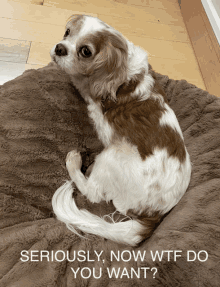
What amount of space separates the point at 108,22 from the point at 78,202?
214cm

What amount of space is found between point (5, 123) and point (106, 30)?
852 mm

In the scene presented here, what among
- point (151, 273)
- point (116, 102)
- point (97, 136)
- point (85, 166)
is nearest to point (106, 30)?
point (116, 102)

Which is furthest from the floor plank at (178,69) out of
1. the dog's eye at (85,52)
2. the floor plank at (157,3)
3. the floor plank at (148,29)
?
the dog's eye at (85,52)

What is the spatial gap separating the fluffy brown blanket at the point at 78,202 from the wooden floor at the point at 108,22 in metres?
0.72

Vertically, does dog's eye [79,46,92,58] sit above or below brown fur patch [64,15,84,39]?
below

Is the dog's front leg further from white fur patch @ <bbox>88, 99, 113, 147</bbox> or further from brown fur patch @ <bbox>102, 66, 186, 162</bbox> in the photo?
brown fur patch @ <bbox>102, 66, 186, 162</bbox>

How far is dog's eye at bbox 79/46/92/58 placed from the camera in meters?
1.43

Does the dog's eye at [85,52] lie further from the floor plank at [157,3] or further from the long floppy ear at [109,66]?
the floor plank at [157,3]

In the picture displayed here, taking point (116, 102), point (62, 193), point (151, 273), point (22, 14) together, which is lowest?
point (62, 193)

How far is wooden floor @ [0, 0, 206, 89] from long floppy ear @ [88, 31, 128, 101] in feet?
3.72

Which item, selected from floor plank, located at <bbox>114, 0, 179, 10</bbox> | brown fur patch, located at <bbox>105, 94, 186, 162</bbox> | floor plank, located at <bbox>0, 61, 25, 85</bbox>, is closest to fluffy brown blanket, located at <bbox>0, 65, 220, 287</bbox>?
brown fur patch, located at <bbox>105, 94, 186, 162</bbox>

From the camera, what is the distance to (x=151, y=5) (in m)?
3.20

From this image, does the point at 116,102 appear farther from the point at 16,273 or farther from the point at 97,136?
the point at 16,273

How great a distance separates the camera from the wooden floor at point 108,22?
95.1 inches
